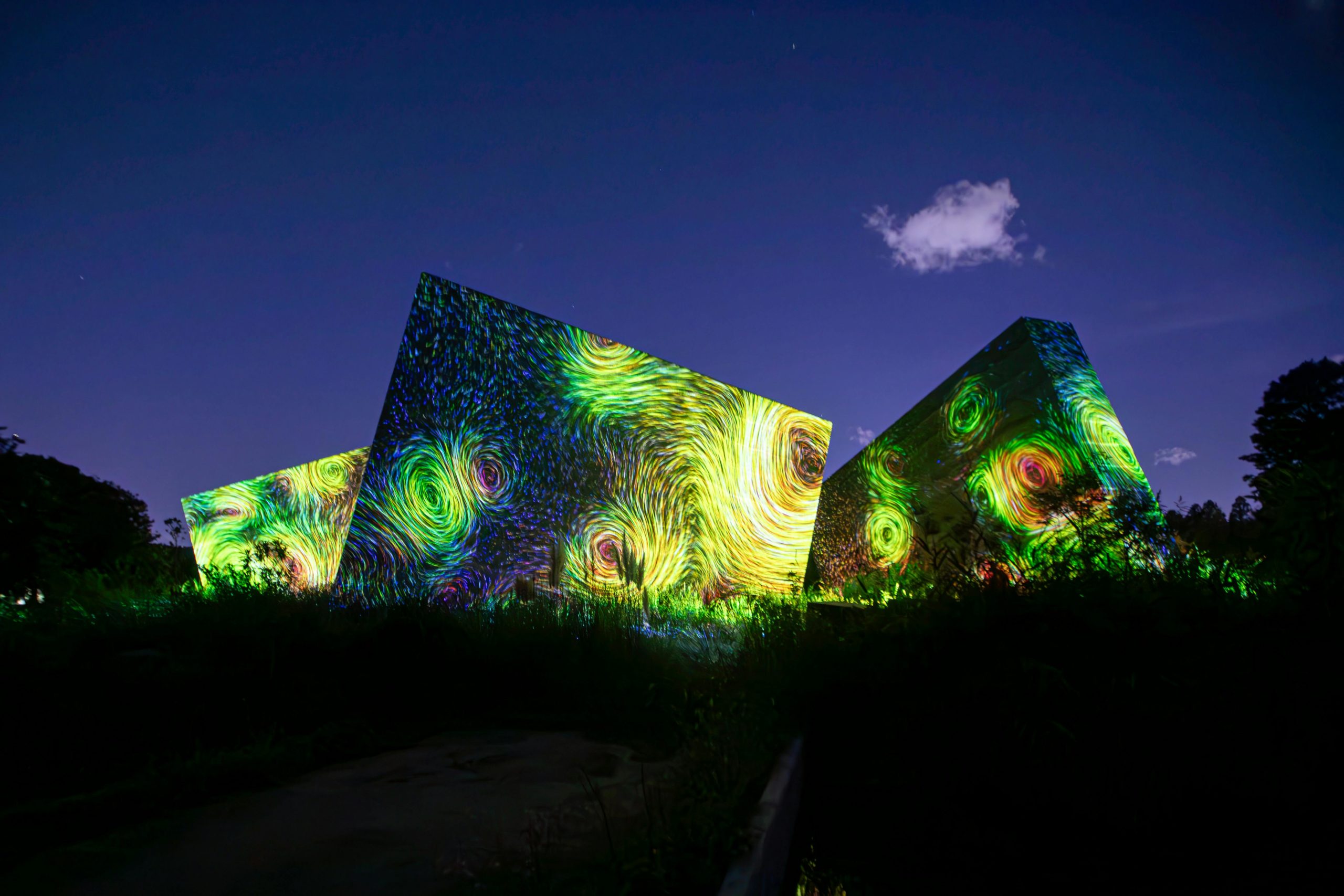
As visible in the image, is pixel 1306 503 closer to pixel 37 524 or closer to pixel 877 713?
pixel 877 713

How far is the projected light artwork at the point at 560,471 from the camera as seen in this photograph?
7.80 m

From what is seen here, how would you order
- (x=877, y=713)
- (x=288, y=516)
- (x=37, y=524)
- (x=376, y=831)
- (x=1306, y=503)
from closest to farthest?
(x=376, y=831) → (x=877, y=713) → (x=1306, y=503) → (x=37, y=524) → (x=288, y=516)

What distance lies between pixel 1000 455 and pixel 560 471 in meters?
6.78

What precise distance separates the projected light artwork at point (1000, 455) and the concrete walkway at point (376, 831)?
233 inches

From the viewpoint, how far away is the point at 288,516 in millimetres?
15148

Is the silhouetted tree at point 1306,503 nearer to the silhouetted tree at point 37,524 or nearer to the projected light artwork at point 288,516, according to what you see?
the silhouetted tree at point 37,524

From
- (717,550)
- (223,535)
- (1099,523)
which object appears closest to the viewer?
(1099,523)

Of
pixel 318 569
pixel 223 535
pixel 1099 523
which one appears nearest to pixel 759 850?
pixel 1099 523

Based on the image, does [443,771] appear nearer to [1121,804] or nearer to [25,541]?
[1121,804]

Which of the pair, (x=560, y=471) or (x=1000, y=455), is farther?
(x=1000, y=455)

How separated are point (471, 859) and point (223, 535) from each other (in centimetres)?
1817

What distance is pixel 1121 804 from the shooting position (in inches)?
110

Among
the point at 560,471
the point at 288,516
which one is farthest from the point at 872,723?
the point at 288,516

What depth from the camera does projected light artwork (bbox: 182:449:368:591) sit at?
46.2ft
